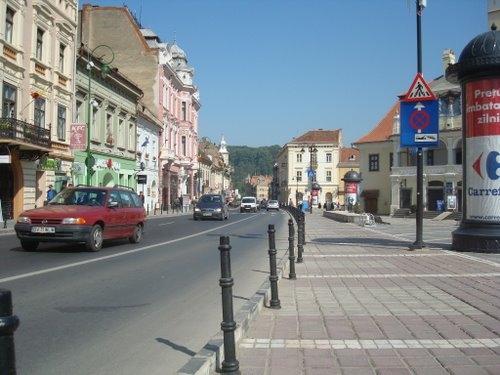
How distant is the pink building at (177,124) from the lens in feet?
192

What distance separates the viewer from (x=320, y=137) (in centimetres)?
11212

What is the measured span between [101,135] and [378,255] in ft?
96.7

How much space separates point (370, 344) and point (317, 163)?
325 feet

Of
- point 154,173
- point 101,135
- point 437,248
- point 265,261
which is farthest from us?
point 154,173

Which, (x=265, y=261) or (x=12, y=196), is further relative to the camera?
(x=12, y=196)

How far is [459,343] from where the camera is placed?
17.3ft

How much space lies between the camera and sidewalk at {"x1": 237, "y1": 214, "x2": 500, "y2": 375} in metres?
4.69

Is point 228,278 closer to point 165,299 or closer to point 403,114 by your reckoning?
point 165,299

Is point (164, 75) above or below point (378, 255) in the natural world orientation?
above

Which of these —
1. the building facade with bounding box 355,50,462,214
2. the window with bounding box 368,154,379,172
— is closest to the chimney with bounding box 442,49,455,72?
the building facade with bounding box 355,50,462,214

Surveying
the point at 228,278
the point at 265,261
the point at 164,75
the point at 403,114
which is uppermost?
the point at 164,75

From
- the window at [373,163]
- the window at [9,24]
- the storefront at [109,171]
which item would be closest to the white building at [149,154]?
the storefront at [109,171]

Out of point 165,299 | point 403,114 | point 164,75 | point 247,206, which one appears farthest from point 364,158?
point 165,299

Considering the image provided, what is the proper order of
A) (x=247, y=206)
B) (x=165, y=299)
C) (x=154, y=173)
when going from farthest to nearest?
(x=247, y=206)
(x=154, y=173)
(x=165, y=299)
